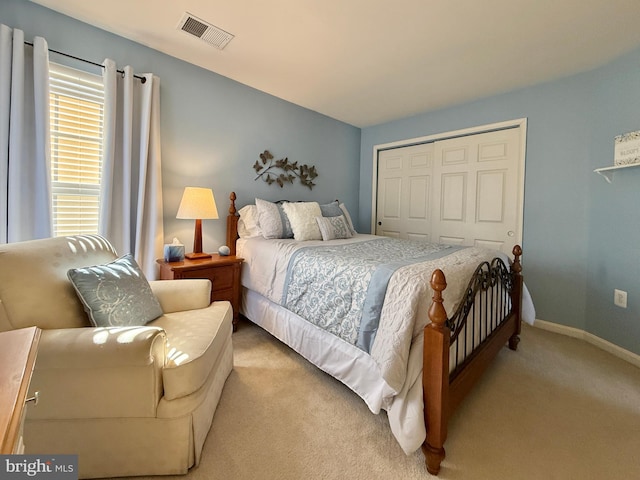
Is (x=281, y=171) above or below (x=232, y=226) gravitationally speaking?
above

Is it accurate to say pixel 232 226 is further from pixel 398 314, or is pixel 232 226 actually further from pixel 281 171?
pixel 398 314

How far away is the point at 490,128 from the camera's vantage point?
3008 millimetres

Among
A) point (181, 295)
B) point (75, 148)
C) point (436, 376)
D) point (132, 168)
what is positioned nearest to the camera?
point (436, 376)

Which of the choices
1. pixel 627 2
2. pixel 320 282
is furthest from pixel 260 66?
pixel 627 2

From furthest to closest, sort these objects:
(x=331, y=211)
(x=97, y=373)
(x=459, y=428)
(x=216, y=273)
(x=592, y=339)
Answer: (x=331, y=211) < (x=592, y=339) < (x=216, y=273) < (x=459, y=428) < (x=97, y=373)

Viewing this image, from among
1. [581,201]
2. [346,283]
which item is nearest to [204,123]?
[346,283]

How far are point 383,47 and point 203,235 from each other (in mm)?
2285

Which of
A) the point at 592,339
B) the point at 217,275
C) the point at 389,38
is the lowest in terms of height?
the point at 592,339

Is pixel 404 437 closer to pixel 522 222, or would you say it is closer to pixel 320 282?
pixel 320 282

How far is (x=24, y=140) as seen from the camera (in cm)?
181

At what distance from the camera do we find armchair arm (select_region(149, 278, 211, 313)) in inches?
67.2

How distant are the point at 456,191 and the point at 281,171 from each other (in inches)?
82.4

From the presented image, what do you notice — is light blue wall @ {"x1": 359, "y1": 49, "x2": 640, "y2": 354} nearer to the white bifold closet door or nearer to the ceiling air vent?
the white bifold closet door

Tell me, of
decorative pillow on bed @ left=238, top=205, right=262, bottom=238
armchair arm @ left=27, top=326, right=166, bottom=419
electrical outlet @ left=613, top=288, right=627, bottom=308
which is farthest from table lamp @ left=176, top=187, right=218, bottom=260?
electrical outlet @ left=613, top=288, right=627, bottom=308
